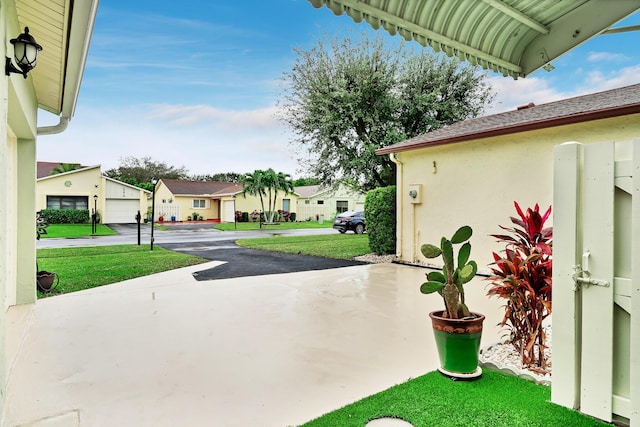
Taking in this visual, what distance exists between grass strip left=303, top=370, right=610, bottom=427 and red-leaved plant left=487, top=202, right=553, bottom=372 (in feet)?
1.33

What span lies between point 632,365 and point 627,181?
97cm

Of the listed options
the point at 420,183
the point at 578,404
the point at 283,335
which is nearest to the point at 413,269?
the point at 420,183

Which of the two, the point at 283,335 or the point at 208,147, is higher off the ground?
the point at 208,147

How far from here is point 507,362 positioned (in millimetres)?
3365

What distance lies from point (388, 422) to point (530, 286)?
1.69 metres

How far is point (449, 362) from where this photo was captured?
3.01 metres

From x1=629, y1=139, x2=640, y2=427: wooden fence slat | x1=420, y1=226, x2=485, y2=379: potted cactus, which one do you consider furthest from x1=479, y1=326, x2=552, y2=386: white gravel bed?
x1=629, y1=139, x2=640, y2=427: wooden fence slat

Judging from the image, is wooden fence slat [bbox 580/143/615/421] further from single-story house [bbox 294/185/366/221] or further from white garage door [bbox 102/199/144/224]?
single-story house [bbox 294/185/366/221]

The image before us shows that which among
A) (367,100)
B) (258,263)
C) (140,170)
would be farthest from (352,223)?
(140,170)

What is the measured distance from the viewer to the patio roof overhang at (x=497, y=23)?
188 cm

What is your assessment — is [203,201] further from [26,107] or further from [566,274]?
[566,274]

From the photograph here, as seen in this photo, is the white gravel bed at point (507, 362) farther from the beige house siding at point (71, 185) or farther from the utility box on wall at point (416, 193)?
the beige house siding at point (71, 185)

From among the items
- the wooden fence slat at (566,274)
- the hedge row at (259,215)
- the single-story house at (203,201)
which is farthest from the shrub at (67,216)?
the wooden fence slat at (566,274)

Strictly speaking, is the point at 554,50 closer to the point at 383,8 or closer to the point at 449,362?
the point at 383,8
